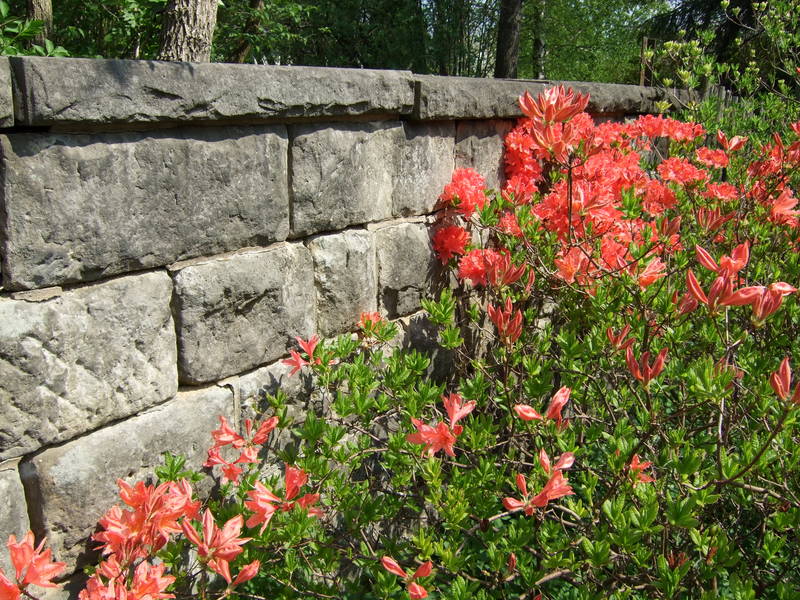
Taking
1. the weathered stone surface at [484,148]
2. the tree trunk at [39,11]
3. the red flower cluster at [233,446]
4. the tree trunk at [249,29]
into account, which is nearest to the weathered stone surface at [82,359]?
the red flower cluster at [233,446]

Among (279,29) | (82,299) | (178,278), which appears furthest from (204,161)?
(279,29)

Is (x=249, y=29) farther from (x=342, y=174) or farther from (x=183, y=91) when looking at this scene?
(x=183, y=91)

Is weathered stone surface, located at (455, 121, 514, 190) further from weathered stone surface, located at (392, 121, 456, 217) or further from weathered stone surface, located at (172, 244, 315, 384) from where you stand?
weathered stone surface, located at (172, 244, 315, 384)

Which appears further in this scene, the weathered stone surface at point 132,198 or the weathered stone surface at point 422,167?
the weathered stone surface at point 422,167

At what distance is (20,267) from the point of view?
1.47 meters

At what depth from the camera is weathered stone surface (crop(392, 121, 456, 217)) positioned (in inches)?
101

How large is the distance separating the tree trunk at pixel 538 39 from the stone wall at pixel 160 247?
13.7 metres

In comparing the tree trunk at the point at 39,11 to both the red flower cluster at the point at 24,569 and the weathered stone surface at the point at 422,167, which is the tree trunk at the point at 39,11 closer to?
the weathered stone surface at the point at 422,167

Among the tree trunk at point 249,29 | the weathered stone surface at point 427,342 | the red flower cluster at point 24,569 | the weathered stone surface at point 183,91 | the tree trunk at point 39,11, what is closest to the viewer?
the red flower cluster at point 24,569

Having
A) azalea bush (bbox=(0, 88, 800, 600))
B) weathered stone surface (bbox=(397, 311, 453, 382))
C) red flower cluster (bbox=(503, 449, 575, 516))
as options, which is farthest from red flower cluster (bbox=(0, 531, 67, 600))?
weathered stone surface (bbox=(397, 311, 453, 382))

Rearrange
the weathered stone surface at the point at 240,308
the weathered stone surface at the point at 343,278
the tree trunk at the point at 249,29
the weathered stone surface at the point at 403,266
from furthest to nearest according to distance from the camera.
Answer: the tree trunk at the point at 249,29 → the weathered stone surface at the point at 403,266 → the weathered stone surface at the point at 343,278 → the weathered stone surface at the point at 240,308

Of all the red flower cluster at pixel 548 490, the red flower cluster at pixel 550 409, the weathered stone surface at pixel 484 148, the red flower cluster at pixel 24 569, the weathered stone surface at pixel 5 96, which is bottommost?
the red flower cluster at pixel 24 569

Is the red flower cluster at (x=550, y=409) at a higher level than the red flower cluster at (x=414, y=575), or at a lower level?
higher

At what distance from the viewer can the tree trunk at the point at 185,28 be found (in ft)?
12.0
